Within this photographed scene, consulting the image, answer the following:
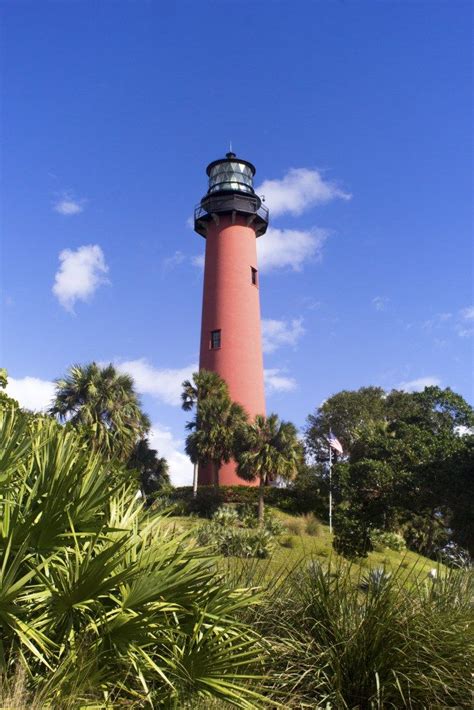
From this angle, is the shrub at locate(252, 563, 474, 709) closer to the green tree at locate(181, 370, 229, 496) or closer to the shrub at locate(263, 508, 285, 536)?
the shrub at locate(263, 508, 285, 536)

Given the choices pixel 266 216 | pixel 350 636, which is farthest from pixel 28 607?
pixel 266 216

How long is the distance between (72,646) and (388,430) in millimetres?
22237

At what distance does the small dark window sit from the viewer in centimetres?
3378

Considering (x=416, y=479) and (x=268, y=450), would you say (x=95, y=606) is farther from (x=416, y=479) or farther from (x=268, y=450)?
(x=268, y=450)

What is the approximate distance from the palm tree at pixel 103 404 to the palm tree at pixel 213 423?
3886 mm

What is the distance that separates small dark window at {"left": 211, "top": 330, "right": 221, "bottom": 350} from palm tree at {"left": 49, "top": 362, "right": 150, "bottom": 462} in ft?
21.7

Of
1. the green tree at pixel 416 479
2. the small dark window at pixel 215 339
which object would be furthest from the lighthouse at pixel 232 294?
the green tree at pixel 416 479

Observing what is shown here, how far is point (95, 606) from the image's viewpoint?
463 centimetres

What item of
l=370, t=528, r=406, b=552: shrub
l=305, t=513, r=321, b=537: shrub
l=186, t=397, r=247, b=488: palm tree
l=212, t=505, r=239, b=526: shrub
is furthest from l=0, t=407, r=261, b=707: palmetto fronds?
l=186, t=397, r=247, b=488: palm tree

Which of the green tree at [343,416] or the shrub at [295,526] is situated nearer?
the shrub at [295,526]

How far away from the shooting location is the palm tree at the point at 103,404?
27.3 meters

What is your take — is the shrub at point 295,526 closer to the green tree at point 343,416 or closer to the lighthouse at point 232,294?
the lighthouse at point 232,294

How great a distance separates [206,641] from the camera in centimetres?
479

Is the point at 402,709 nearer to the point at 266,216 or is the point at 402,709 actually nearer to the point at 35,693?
→ the point at 35,693
